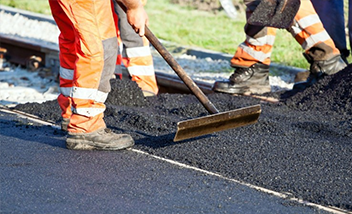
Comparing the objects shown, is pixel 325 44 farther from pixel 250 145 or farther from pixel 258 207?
pixel 258 207

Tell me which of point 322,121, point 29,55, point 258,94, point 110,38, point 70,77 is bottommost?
point 29,55

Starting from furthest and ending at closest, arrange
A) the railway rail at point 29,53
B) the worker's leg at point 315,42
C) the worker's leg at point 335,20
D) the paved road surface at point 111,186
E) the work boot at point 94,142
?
the railway rail at point 29,53, the worker's leg at point 335,20, the worker's leg at point 315,42, the work boot at point 94,142, the paved road surface at point 111,186

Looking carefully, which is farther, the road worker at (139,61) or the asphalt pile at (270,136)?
the road worker at (139,61)

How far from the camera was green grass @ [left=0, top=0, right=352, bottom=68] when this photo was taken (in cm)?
946

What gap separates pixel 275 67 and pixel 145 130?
3458 mm

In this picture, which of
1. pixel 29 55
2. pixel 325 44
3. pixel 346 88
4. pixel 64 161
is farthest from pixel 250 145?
pixel 29 55

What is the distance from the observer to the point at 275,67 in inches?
334

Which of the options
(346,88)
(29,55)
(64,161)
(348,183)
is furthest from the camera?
(29,55)

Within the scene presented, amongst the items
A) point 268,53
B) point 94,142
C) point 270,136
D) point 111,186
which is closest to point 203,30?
point 268,53

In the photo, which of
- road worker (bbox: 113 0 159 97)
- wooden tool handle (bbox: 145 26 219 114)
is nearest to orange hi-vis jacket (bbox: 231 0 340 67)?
road worker (bbox: 113 0 159 97)

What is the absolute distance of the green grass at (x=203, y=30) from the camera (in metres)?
9.46

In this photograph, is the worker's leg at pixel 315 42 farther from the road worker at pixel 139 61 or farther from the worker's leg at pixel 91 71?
the worker's leg at pixel 91 71

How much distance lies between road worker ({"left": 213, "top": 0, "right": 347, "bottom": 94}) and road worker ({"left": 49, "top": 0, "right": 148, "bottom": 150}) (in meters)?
2.38

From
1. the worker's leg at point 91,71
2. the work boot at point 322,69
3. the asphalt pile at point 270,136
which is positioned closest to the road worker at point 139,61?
the asphalt pile at point 270,136
